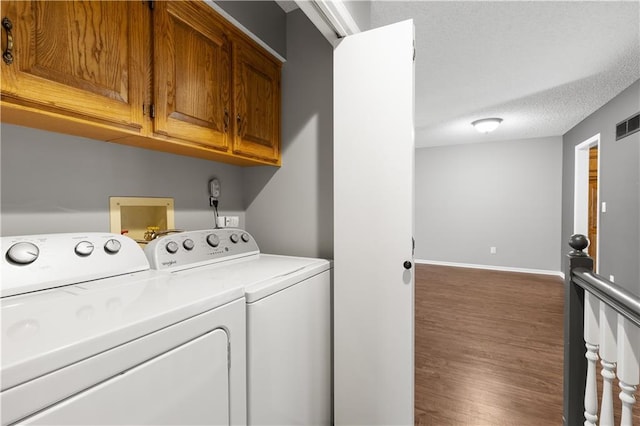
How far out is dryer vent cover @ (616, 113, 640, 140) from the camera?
292 centimetres

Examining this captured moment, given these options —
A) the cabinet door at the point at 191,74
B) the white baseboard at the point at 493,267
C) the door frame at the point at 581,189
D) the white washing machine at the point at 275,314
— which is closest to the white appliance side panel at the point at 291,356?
the white washing machine at the point at 275,314

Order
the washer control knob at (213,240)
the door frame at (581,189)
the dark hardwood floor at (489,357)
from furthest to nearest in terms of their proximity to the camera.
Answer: the door frame at (581,189) < the dark hardwood floor at (489,357) < the washer control knob at (213,240)

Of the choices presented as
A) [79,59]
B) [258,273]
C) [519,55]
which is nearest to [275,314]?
[258,273]

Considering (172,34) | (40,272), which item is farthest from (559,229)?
(40,272)

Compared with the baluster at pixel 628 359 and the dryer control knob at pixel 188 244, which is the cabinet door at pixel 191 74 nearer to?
the dryer control knob at pixel 188 244

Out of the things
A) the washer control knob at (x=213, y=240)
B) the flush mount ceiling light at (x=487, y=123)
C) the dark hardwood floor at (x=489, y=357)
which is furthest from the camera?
the flush mount ceiling light at (x=487, y=123)

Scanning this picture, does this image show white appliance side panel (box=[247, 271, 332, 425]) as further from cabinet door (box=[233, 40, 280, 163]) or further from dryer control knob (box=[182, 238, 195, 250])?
cabinet door (box=[233, 40, 280, 163])

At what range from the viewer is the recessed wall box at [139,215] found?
134 centimetres

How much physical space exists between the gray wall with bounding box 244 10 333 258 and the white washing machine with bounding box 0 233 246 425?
0.79 metres

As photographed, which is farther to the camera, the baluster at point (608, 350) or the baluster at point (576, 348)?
the baluster at point (576, 348)

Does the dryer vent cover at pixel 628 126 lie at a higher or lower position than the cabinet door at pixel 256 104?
higher

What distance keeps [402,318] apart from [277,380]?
0.60 metres

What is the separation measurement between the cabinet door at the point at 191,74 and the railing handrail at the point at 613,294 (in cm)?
156

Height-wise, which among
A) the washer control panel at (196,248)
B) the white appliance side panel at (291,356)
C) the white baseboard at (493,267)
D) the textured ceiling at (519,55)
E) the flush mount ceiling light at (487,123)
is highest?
the textured ceiling at (519,55)
